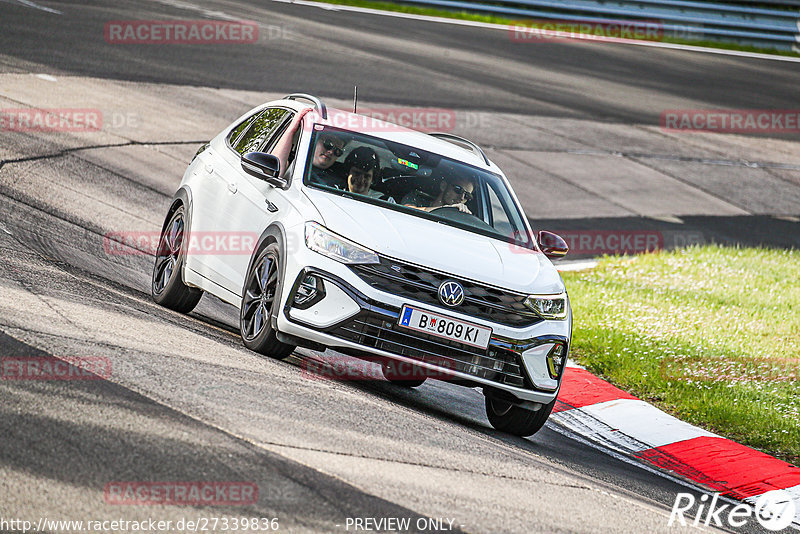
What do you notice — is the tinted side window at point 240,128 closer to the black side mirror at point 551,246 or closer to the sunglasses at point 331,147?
the sunglasses at point 331,147

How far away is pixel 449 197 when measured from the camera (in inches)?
328

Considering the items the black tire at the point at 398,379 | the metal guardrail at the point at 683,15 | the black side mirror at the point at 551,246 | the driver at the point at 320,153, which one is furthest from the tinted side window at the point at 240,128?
the metal guardrail at the point at 683,15

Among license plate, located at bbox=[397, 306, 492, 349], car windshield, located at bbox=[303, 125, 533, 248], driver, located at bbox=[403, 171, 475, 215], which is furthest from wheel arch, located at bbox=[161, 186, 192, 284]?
license plate, located at bbox=[397, 306, 492, 349]

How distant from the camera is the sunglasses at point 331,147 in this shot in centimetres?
A: 816

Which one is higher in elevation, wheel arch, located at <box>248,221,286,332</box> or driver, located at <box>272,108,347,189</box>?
driver, located at <box>272,108,347,189</box>

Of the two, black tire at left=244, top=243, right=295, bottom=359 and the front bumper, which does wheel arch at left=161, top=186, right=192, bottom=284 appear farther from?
the front bumper

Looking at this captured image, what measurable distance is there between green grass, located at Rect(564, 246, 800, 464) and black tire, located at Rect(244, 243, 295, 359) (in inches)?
140

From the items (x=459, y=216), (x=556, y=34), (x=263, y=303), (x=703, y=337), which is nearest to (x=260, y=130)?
(x=459, y=216)

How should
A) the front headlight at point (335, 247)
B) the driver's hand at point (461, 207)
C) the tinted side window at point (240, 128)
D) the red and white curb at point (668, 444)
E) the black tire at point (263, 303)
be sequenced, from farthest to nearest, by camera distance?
the tinted side window at point (240, 128), the driver's hand at point (461, 207), the red and white curb at point (668, 444), the black tire at point (263, 303), the front headlight at point (335, 247)

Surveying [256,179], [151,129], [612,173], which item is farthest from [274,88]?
[256,179]

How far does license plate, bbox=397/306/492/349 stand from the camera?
22.9ft

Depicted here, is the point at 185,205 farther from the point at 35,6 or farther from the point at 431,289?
the point at 35,6

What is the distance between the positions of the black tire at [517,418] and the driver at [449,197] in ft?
4.75

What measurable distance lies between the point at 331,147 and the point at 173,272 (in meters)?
1.78
